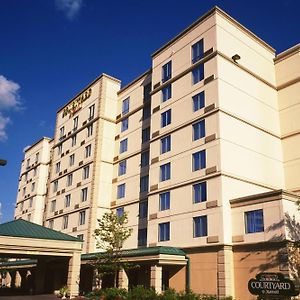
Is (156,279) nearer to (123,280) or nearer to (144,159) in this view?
(123,280)

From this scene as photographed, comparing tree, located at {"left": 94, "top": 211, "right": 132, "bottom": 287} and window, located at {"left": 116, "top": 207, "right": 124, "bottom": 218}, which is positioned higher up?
window, located at {"left": 116, "top": 207, "right": 124, "bottom": 218}

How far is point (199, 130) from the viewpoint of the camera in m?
37.6

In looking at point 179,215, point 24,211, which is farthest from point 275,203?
point 24,211

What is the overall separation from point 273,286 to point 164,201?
75.4 ft

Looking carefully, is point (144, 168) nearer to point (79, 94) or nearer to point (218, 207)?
point (218, 207)

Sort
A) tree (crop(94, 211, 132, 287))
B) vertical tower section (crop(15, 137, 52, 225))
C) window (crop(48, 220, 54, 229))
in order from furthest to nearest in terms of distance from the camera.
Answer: vertical tower section (crop(15, 137, 52, 225)) < window (crop(48, 220, 54, 229)) < tree (crop(94, 211, 132, 287))

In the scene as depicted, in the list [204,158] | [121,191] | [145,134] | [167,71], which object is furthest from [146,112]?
[204,158]

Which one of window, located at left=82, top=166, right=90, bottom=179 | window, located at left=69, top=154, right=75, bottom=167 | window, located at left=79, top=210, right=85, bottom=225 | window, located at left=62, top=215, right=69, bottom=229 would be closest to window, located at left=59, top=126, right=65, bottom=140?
window, located at left=69, top=154, right=75, bottom=167

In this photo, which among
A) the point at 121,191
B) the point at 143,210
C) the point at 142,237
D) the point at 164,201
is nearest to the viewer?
the point at 164,201

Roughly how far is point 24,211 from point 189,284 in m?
50.1

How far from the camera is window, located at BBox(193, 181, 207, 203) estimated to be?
35.0 metres

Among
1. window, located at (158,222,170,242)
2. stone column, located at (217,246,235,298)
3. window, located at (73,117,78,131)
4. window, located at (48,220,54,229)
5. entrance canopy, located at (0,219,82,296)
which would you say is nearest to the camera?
stone column, located at (217,246,235,298)

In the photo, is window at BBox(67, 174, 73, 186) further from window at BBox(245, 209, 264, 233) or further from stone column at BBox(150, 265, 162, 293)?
window at BBox(245, 209, 264, 233)

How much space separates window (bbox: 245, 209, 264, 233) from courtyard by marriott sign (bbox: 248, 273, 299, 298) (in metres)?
14.0
